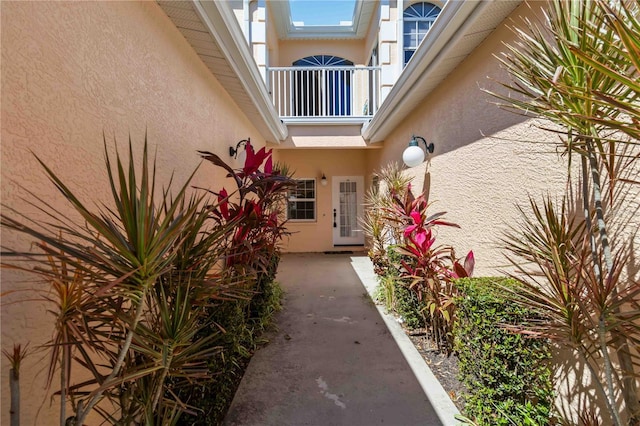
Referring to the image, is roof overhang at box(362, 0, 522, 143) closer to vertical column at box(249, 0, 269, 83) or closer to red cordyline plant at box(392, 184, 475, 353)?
red cordyline plant at box(392, 184, 475, 353)

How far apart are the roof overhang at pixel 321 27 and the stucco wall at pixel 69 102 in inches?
323

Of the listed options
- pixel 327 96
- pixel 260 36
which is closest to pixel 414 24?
pixel 327 96

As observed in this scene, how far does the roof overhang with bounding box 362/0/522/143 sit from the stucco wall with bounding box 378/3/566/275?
120mm

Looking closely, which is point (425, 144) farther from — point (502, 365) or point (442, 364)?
point (502, 365)

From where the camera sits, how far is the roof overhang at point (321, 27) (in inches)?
375

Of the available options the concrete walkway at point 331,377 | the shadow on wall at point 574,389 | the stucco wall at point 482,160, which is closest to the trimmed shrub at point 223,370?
the concrete walkway at point 331,377

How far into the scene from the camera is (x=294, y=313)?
4918mm

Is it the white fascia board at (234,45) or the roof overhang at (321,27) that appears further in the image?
Answer: the roof overhang at (321,27)

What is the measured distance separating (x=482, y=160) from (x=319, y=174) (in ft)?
25.7

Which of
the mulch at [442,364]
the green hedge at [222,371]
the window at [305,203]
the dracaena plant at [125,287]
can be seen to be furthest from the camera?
the window at [305,203]

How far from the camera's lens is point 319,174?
1095 cm

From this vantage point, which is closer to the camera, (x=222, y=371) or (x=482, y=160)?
(x=222, y=371)

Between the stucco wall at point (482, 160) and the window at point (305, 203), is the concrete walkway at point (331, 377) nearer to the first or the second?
the stucco wall at point (482, 160)

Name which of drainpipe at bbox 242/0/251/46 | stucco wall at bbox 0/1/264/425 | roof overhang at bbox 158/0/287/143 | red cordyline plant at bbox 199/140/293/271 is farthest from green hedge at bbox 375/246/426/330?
drainpipe at bbox 242/0/251/46
